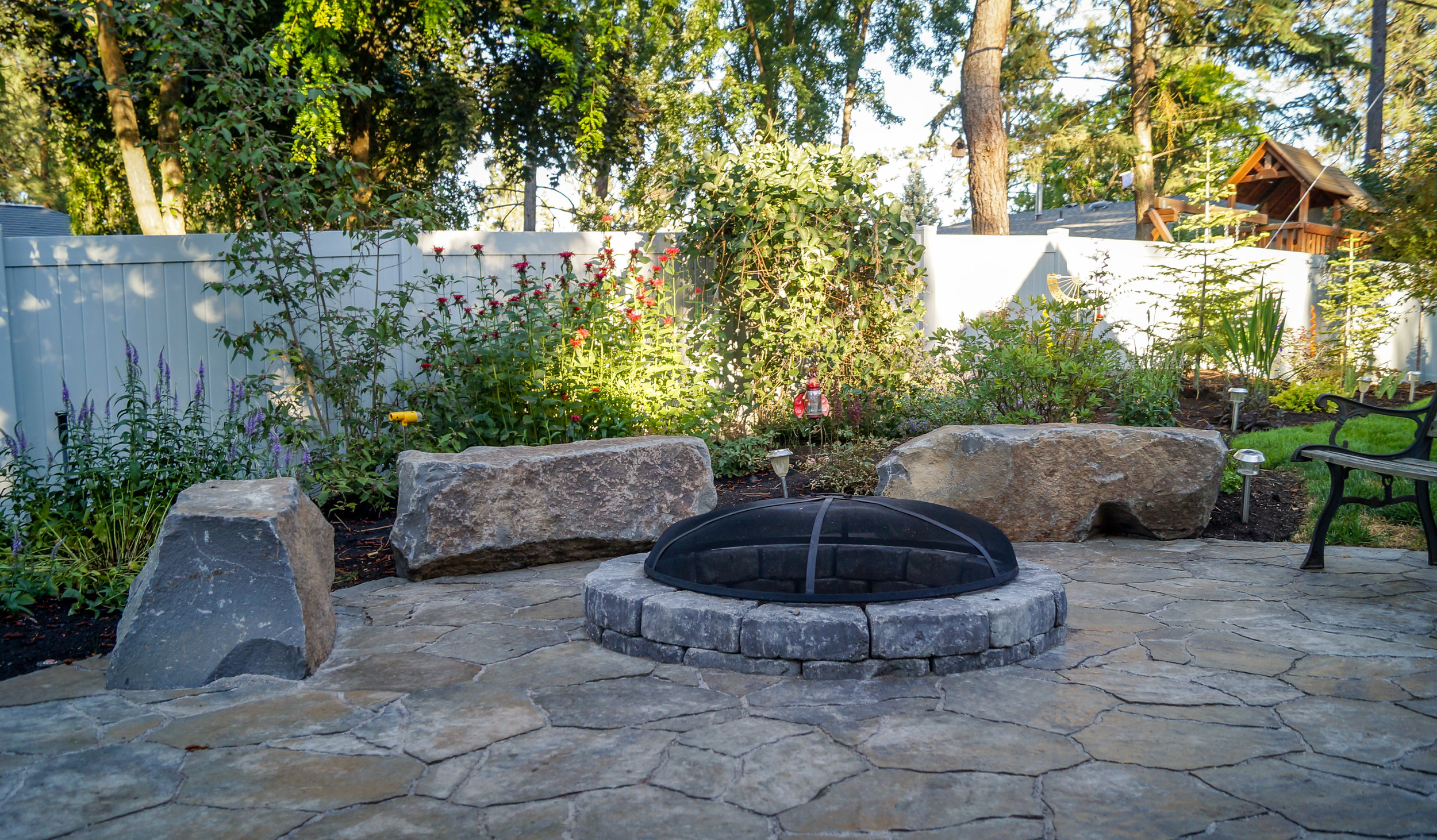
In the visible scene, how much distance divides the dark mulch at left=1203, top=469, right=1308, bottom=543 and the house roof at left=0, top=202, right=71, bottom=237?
A: 14679mm

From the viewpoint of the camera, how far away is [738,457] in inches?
250

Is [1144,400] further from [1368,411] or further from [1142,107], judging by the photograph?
[1142,107]

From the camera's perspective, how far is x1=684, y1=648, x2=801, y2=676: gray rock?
2.98 meters

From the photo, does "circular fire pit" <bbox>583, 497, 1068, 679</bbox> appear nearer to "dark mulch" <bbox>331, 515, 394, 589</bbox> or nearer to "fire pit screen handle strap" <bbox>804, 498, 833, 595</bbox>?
"fire pit screen handle strap" <bbox>804, 498, 833, 595</bbox>

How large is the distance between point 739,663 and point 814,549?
1.56 feet

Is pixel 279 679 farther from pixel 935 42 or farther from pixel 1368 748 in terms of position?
pixel 935 42

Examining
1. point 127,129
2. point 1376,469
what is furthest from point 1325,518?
point 127,129

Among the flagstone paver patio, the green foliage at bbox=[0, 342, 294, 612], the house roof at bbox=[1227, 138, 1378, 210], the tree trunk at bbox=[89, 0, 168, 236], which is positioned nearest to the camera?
the flagstone paver patio

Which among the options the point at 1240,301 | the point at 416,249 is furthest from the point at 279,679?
the point at 1240,301

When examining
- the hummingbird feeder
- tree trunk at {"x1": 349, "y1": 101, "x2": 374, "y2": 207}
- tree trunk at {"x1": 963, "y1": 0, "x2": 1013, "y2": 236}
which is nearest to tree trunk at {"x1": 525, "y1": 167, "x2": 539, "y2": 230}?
tree trunk at {"x1": 349, "y1": 101, "x2": 374, "y2": 207}

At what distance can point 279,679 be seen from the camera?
2.99 metres

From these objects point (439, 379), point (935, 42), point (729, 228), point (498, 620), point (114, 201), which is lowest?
point (498, 620)

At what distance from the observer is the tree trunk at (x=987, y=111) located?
9.83m

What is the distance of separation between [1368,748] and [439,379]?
5490mm
